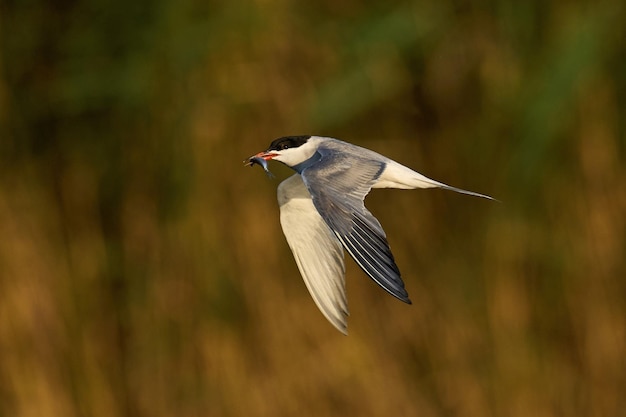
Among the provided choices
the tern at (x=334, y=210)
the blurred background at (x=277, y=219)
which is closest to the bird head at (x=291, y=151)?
the tern at (x=334, y=210)

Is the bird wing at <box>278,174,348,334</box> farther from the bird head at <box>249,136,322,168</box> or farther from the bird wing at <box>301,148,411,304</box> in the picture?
the bird wing at <box>301,148,411,304</box>

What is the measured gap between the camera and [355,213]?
2.26 metres

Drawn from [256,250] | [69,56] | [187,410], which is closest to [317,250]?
[256,250]

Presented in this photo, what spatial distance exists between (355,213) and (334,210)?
40 millimetres

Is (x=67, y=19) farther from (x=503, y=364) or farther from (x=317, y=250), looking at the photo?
(x=503, y=364)

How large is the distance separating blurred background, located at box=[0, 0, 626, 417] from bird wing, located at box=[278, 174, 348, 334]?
0.67 metres

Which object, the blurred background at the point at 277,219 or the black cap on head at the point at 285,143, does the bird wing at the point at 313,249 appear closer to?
the black cap on head at the point at 285,143

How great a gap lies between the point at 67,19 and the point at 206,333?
1049 millimetres

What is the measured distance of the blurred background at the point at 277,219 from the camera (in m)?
3.44

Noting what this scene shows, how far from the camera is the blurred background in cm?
344

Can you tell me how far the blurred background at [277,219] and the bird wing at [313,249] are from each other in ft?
2.21

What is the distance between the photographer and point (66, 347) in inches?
139

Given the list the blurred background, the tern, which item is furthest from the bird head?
the blurred background

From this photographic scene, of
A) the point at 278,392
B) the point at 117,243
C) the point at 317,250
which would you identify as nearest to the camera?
the point at 317,250
